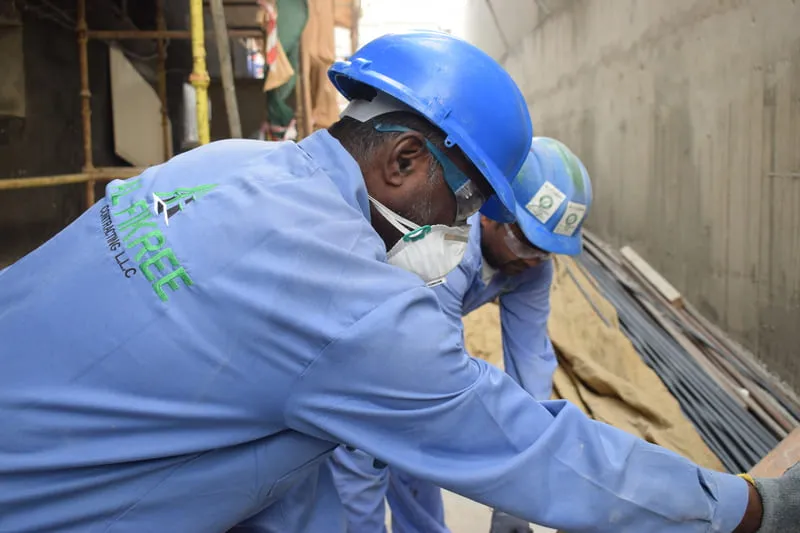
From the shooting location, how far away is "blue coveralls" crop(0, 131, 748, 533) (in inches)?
40.5

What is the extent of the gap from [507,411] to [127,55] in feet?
18.2

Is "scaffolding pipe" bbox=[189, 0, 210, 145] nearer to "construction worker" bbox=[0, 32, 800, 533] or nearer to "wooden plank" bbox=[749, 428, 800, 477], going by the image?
"construction worker" bbox=[0, 32, 800, 533]

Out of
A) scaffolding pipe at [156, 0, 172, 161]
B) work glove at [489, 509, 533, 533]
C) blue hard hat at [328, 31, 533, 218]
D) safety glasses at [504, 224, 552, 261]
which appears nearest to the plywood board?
scaffolding pipe at [156, 0, 172, 161]

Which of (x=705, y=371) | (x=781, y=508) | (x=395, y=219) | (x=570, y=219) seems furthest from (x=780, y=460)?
(x=705, y=371)

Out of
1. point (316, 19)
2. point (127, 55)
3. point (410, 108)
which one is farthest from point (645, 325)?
point (127, 55)

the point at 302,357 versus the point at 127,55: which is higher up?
the point at 127,55

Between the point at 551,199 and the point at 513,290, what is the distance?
523 millimetres

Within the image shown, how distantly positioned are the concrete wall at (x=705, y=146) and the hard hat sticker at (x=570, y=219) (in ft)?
5.63

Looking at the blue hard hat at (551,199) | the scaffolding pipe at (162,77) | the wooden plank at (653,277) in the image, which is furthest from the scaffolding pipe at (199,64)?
the wooden plank at (653,277)

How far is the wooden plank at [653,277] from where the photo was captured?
497 centimetres

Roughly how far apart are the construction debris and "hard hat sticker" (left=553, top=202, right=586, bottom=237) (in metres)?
1.80

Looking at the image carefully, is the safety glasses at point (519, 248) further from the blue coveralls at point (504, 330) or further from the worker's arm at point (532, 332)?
the worker's arm at point (532, 332)

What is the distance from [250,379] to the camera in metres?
1.03

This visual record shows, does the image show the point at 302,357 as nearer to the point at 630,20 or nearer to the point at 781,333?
the point at 781,333
